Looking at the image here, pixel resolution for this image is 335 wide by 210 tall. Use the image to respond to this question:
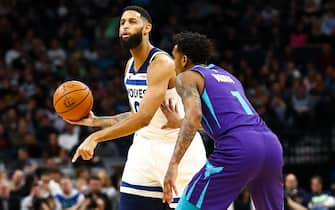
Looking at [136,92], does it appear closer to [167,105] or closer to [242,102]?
[167,105]

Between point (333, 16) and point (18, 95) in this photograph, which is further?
point (333, 16)

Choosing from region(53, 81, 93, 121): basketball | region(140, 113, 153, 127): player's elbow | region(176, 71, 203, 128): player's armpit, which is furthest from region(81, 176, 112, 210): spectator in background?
region(176, 71, 203, 128): player's armpit

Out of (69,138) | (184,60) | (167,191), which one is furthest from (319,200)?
(167,191)

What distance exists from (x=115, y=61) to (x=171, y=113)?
11354 millimetres

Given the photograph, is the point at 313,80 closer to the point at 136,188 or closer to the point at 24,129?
the point at 24,129

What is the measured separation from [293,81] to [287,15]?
3098mm

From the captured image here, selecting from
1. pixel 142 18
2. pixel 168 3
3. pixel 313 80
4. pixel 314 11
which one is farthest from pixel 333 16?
Answer: pixel 142 18

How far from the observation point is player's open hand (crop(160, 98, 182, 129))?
7039 millimetres

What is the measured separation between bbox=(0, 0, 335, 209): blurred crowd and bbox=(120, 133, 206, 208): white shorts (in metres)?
5.68

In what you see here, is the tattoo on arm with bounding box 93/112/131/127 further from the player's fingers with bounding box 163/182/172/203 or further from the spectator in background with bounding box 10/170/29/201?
the spectator in background with bounding box 10/170/29/201

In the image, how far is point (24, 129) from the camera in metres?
15.2

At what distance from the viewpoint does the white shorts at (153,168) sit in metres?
7.15

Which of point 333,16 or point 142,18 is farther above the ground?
point 142,18

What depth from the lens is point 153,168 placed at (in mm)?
7172
